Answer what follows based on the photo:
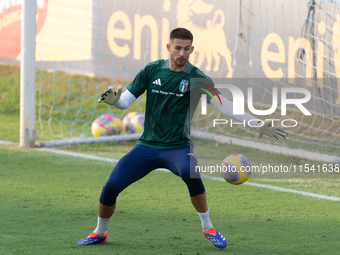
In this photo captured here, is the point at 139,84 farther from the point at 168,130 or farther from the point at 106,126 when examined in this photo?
the point at 106,126

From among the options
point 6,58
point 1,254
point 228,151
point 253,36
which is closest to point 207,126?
point 228,151

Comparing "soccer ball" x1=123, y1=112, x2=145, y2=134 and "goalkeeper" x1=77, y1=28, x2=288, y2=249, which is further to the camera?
"soccer ball" x1=123, y1=112, x2=145, y2=134

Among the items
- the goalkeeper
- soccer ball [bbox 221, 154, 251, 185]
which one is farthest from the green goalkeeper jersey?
soccer ball [bbox 221, 154, 251, 185]

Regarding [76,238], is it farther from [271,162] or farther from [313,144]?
[313,144]

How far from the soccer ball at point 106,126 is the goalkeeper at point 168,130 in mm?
4972

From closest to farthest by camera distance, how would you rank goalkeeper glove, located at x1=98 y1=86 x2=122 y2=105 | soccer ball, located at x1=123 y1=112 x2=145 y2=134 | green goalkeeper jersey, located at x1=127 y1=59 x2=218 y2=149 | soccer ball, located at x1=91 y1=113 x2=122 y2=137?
goalkeeper glove, located at x1=98 y1=86 x2=122 y2=105 < green goalkeeper jersey, located at x1=127 y1=59 x2=218 y2=149 < soccer ball, located at x1=91 y1=113 x2=122 y2=137 < soccer ball, located at x1=123 y1=112 x2=145 y2=134

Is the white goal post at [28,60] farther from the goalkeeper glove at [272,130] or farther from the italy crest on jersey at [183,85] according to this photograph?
the goalkeeper glove at [272,130]

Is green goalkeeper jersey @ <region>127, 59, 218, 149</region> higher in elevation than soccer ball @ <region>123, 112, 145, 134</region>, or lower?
higher

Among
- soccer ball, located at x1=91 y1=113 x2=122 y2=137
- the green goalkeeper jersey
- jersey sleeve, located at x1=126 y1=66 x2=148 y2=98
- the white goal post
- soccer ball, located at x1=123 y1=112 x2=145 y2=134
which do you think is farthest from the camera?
soccer ball, located at x1=123 y1=112 x2=145 y2=134

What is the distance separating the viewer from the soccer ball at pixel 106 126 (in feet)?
29.3

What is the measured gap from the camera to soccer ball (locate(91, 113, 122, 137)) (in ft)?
29.3

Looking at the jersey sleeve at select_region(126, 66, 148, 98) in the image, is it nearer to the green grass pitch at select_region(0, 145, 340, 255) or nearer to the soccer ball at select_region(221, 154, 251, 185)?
the soccer ball at select_region(221, 154, 251, 185)

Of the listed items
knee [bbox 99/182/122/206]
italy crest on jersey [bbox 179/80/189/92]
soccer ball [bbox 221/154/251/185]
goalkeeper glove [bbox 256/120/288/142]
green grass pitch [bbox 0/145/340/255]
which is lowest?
green grass pitch [bbox 0/145/340/255]

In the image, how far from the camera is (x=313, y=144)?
26.1ft
